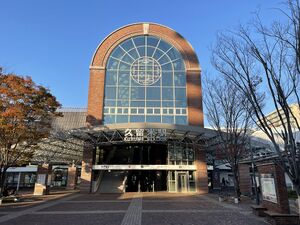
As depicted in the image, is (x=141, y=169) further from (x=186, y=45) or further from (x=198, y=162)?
(x=186, y=45)

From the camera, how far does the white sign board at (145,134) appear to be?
2406 cm

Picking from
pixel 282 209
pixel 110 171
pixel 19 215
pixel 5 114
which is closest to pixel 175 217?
pixel 282 209

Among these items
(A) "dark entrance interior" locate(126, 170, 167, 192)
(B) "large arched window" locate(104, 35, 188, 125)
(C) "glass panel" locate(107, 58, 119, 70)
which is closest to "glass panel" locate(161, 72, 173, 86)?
(B) "large arched window" locate(104, 35, 188, 125)

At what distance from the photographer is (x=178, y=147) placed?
29.0 meters

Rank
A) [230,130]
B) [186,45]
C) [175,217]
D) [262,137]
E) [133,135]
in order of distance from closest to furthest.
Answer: [175,217] < [230,130] < [133,135] < [186,45] < [262,137]

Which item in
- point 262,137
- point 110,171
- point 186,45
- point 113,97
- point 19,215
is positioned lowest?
point 19,215

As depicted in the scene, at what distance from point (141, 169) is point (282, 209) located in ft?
62.6

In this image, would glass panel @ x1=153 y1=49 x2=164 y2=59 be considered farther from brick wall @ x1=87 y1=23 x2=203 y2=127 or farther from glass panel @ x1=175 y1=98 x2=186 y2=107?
glass panel @ x1=175 y1=98 x2=186 y2=107

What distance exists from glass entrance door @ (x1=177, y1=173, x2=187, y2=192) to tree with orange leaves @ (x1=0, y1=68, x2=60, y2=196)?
601 inches

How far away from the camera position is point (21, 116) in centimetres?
1753

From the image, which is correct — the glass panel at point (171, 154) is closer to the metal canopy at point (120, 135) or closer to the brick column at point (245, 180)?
the metal canopy at point (120, 135)

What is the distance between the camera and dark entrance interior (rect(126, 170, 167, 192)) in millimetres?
29734

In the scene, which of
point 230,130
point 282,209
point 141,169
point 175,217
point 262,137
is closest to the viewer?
point 282,209

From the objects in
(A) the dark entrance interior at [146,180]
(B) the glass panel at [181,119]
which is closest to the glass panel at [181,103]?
(B) the glass panel at [181,119]
